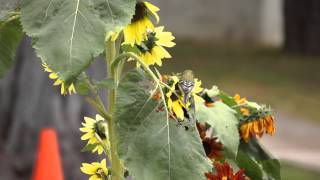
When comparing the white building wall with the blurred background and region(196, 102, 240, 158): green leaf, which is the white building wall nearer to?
the blurred background

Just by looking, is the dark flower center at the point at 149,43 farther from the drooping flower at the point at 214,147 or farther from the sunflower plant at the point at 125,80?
the drooping flower at the point at 214,147

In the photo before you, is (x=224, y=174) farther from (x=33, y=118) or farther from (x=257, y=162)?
(x=33, y=118)

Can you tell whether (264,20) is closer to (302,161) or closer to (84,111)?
(302,161)

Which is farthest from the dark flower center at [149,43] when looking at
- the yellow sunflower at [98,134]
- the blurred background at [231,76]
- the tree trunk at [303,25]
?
the tree trunk at [303,25]

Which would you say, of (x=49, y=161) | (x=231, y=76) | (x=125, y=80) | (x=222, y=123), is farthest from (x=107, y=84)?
(x=231, y=76)

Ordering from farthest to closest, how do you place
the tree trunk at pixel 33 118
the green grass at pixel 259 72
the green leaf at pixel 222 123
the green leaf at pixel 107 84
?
the green grass at pixel 259 72
the tree trunk at pixel 33 118
the green leaf at pixel 222 123
the green leaf at pixel 107 84

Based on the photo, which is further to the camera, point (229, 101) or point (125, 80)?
point (229, 101)
